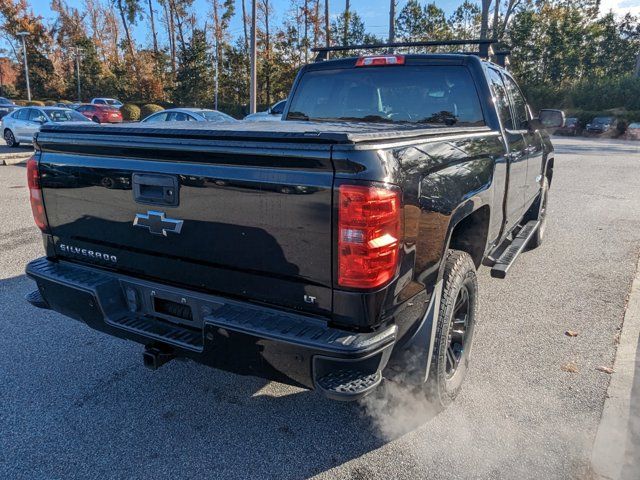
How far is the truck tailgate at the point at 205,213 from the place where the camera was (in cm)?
198

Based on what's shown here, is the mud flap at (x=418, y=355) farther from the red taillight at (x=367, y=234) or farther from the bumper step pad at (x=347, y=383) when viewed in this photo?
the red taillight at (x=367, y=234)

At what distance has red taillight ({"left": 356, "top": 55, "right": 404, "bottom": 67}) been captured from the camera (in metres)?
3.95

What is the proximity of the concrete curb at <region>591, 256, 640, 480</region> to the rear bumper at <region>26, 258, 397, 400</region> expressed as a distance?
1353mm

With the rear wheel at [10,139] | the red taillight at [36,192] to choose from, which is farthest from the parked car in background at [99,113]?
the red taillight at [36,192]

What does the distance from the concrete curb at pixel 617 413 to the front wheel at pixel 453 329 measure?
0.78m

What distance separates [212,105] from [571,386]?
4373 cm

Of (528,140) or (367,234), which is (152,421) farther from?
(528,140)

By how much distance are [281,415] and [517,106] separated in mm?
3587

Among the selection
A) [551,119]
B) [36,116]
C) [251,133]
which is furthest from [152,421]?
[36,116]

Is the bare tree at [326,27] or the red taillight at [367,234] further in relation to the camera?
the bare tree at [326,27]

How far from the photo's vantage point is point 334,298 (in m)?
2.01

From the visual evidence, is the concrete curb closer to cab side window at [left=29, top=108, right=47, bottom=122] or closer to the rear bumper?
the rear bumper

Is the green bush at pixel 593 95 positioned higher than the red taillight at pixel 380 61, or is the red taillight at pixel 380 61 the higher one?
the green bush at pixel 593 95

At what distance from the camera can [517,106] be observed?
15.0 feet
